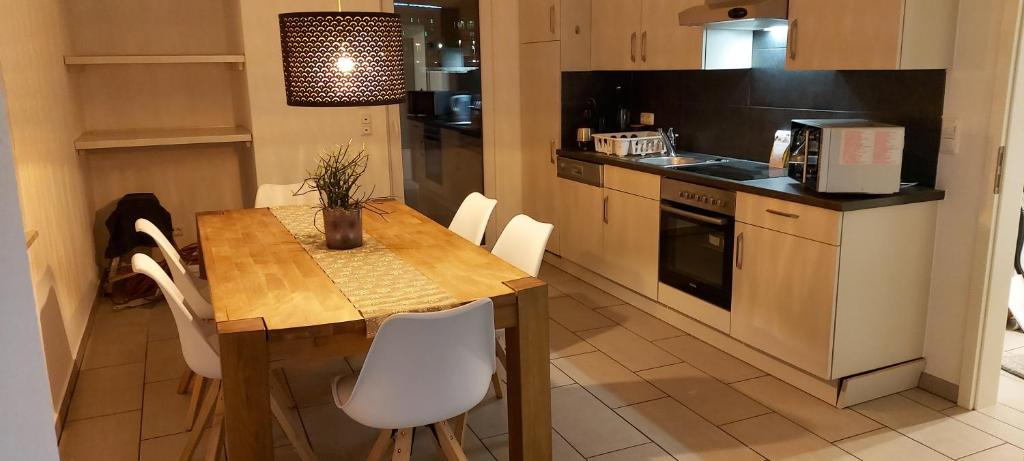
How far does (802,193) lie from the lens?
3.22m

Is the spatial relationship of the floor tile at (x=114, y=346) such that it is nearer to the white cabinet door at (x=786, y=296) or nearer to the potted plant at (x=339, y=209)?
the potted plant at (x=339, y=209)

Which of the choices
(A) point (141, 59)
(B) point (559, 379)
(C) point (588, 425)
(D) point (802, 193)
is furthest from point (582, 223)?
(A) point (141, 59)

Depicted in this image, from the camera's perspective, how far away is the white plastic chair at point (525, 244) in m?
2.93

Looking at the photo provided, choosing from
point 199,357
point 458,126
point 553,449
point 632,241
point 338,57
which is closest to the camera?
point 199,357

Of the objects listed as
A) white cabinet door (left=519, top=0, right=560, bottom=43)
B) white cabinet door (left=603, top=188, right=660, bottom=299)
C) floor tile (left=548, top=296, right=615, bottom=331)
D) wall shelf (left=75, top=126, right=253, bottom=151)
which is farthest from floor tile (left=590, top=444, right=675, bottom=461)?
wall shelf (left=75, top=126, right=253, bottom=151)

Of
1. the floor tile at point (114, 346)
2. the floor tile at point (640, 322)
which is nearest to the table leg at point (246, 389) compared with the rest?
the floor tile at point (114, 346)

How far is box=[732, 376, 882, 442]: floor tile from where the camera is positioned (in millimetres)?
3023

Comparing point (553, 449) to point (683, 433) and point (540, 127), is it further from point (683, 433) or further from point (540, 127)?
point (540, 127)

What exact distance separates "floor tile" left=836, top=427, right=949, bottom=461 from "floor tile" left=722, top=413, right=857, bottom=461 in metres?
0.06

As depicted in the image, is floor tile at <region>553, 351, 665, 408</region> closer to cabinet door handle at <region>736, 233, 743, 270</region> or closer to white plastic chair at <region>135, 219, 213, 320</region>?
cabinet door handle at <region>736, 233, 743, 270</region>

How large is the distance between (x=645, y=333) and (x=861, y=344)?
1.20 m

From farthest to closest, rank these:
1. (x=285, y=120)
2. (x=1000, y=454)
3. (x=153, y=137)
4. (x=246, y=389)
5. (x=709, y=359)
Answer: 1. (x=285, y=120)
2. (x=153, y=137)
3. (x=709, y=359)
4. (x=1000, y=454)
5. (x=246, y=389)

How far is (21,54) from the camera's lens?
340 centimetres

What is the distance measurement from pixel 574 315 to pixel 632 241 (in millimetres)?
554
